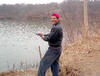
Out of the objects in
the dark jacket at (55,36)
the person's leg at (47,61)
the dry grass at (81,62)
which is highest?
the dark jacket at (55,36)

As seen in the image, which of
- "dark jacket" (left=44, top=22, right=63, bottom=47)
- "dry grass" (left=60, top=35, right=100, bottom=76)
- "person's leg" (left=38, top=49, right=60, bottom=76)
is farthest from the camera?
"dry grass" (left=60, top=35, right=100, bottom=76)

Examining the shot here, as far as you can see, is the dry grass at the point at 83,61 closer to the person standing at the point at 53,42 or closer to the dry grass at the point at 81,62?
the dry grass at the point at 81,62

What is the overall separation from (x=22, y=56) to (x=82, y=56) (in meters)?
4.56

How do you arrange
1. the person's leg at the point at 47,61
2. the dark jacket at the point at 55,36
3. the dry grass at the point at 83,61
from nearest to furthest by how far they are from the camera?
the dark jacket at the point at 55,36 → the person's leg at the point at 47,61 → the dry grass at the point at 83,61

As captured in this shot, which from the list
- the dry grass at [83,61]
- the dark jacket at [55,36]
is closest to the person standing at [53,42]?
the dark jacket at [55,36]

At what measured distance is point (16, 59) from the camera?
347 inches

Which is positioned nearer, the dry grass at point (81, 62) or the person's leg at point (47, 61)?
the person's leg at point (47, 61)

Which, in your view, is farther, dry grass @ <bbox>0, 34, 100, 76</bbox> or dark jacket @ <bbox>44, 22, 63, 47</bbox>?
dry grass @ <bbox>0, 34, 100, 76</bbox>

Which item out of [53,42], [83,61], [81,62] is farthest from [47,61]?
[83,61]

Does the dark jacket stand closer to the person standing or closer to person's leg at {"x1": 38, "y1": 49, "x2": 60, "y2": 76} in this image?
the person standing

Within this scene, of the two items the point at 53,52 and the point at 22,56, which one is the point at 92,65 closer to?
the point at 53,52

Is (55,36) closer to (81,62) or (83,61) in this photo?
(81,62)

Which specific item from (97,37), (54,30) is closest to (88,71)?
(54,30)

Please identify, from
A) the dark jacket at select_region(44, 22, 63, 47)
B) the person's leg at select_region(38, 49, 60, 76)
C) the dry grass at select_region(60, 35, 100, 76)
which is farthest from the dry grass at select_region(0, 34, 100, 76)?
the dark jacket at select_region(44, 22, 63, 47)
